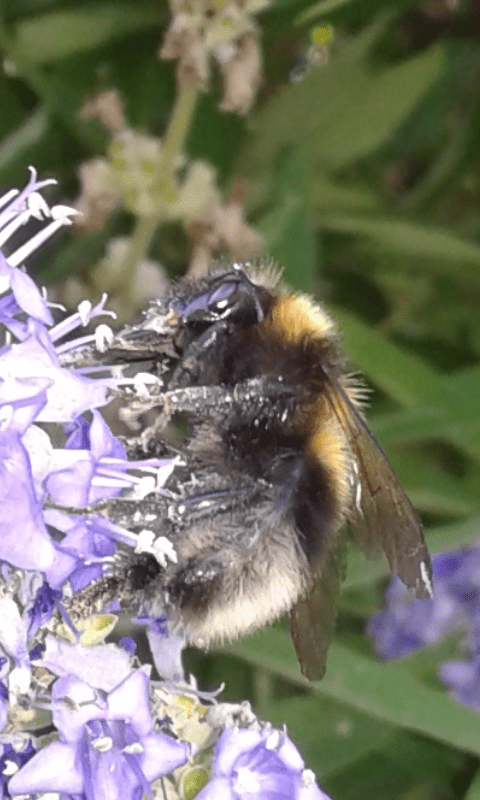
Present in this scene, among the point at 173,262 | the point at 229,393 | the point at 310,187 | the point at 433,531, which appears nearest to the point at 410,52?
the point at 310,187

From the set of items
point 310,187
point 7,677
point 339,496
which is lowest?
point 7,677

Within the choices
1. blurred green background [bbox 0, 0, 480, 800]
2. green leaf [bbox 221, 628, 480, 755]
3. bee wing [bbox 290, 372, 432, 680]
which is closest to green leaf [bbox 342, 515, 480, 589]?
blurred green background [bbox 0, 0, 480, 800]

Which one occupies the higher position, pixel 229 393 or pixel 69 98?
pixel 69 98

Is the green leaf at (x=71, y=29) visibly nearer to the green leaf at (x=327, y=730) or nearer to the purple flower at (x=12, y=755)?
the green leaf at (x=327, y=730)

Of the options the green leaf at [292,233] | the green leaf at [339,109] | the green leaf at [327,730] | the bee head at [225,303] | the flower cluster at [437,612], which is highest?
the green leaf at [339,109]

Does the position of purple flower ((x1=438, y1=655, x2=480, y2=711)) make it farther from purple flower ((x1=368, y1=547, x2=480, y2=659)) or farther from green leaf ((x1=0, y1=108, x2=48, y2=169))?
green leaf ((x1=0, y1=108, x2=48, y2=169))

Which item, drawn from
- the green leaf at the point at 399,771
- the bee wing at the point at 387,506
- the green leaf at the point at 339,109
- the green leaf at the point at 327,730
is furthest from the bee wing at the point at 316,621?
the green leaf at the point at 339,109

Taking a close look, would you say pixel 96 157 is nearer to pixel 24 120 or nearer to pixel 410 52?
pixel 24 120
